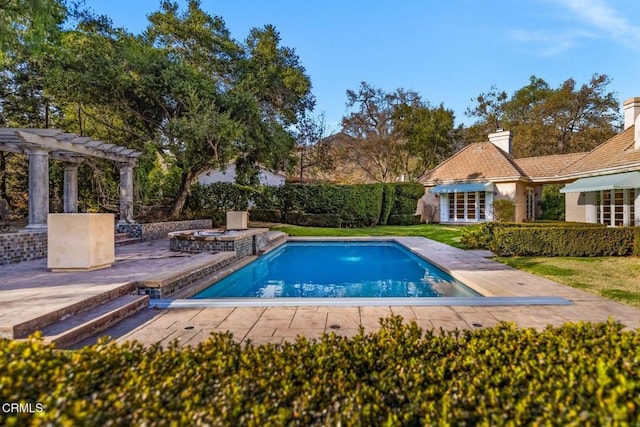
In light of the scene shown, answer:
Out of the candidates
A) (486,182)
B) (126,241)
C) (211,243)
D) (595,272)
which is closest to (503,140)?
(486,182)

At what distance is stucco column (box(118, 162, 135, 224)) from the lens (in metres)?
17.3

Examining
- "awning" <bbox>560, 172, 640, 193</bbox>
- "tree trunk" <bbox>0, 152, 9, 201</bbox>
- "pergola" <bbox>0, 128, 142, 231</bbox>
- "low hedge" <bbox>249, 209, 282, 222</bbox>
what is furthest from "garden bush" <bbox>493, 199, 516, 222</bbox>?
"tree trunk" <bbox>0, 152, 9, 201</bbox>

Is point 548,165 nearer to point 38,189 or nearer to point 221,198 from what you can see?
point 221,198

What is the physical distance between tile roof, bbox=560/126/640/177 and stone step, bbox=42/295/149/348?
69.9 ft

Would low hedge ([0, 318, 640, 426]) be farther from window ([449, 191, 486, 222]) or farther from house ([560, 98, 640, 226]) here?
window ([449, 191, 486, 222])

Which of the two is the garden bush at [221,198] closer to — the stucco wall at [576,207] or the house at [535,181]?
the house at [535,181]

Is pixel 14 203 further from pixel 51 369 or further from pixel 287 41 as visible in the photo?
pixel 51 369

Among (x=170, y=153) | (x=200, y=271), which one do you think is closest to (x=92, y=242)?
(x=200, y=271)

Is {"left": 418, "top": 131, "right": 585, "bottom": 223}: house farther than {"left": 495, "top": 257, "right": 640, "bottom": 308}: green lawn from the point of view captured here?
Yes

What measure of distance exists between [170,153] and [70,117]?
8788mm

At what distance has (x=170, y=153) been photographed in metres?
19.6

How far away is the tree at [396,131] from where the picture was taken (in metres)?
40.2

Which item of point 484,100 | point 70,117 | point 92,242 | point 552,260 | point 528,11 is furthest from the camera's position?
point 484,100

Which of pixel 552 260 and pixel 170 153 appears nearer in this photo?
pixel 552 260
